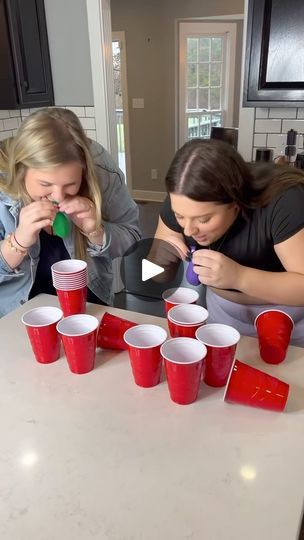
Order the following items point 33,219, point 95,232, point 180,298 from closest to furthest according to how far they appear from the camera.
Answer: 1. point 180,298
2. point 33,219
3. point 95,232

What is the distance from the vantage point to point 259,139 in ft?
7.60

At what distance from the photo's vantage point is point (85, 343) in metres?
0.91

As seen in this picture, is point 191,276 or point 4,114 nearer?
point 191,276

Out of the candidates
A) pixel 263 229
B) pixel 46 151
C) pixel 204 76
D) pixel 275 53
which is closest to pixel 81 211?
pixel 46 151

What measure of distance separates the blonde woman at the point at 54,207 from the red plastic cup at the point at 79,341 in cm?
33

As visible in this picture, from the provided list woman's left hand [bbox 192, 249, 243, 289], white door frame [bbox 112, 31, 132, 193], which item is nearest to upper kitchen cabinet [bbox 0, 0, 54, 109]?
woman's left hand [bbox 192, 249, 243, 289]

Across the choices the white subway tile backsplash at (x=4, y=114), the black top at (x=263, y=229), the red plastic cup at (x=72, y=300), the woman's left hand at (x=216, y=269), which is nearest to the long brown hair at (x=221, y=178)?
the black top at (x=263, y=229)

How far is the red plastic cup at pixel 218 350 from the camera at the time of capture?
2.78 feet

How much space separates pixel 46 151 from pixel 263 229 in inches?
24.7

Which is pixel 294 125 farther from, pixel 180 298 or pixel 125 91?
pixel 125 91

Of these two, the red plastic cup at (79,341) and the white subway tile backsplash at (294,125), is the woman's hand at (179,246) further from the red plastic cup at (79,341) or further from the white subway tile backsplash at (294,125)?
the white subway tile backsplash at (294,125)

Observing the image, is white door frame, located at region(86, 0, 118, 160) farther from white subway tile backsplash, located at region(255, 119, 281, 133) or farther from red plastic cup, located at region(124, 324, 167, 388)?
red plastic cup, located at region(124, 324, 167, 388)

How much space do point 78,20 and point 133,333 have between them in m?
2.15
